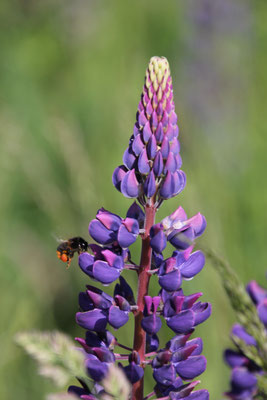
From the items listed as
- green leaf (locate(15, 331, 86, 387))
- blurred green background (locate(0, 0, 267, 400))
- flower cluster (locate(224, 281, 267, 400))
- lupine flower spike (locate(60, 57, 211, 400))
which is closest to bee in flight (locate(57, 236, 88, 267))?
lupine flower spike (locate(60, 57, 211, 400))

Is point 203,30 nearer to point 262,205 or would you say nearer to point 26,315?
point 262,205

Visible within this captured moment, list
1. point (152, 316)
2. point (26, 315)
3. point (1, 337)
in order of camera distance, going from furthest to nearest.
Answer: point (26, 315)
point (1, 337)
point (152, 316)

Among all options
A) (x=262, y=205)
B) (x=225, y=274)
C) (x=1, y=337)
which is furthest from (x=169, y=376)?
(x=262, y=205)

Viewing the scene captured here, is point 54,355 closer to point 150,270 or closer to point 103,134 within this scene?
point 150,270

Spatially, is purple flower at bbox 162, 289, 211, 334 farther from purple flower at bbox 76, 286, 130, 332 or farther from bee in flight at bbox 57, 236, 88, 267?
bee in flight at bbox 57, 236, 88, 267

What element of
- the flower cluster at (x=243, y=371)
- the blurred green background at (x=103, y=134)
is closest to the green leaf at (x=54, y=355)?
the flower cluster at (x=243, y=371)
